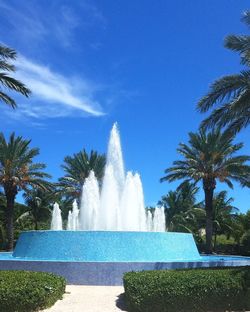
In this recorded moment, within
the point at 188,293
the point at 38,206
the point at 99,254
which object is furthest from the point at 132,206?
the point at 38,206

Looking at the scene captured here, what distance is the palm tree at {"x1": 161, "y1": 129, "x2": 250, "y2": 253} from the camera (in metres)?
30.8

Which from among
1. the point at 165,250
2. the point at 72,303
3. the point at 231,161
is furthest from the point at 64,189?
the point at 72,303

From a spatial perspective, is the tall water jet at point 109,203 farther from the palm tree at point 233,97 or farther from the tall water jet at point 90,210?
the palm tree at point 233,97

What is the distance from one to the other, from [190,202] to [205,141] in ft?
60.7

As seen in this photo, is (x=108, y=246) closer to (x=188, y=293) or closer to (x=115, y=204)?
(x=115, y=204)

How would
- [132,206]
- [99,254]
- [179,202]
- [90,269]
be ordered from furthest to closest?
[179,202] < [132,206] < [99,254] < [90,269]

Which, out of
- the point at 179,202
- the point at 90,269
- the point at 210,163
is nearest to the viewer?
the point at 90,269

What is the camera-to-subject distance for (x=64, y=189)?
37750mm

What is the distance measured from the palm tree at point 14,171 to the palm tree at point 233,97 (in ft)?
54.0

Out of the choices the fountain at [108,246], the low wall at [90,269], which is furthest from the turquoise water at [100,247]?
the low wall at [90,269]

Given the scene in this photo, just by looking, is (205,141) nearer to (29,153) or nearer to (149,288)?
(29,153)

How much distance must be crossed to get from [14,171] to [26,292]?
22143 millimetres

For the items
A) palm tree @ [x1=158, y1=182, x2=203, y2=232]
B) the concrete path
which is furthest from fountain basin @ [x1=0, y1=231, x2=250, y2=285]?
palm tree @ [x1=158, y1=182, x2=203, y2=232]

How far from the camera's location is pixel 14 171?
3172 centimetres
